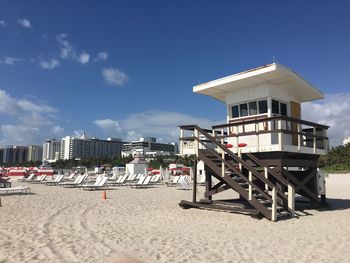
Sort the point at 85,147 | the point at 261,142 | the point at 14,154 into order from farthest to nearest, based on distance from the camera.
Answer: the point at 14,154 → the point at 85,147 → the point at 261,142

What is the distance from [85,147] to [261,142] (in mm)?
176226

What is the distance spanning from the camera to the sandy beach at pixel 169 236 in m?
6.25

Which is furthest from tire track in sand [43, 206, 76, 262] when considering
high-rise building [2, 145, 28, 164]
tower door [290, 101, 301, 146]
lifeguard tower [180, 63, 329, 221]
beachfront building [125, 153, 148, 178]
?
high-rise building [2, 145, 28, 164]

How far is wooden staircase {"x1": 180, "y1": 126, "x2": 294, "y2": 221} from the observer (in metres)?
10.3

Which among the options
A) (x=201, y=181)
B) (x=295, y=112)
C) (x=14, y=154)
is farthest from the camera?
(x=14, y=154)

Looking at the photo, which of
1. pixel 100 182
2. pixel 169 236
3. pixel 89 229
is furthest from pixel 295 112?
pixel 100 182

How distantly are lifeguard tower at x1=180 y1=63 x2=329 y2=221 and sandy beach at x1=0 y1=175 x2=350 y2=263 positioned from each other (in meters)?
0.92

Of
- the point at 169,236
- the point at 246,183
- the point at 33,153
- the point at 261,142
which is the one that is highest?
the point at 33,153

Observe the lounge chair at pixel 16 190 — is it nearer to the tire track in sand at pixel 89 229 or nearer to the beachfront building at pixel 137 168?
the tire track in sand at pixel 89 229

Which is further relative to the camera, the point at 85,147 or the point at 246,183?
the point at 85,147

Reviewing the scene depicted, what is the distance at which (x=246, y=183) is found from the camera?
11.2 m

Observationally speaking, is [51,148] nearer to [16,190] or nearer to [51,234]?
[16,190]

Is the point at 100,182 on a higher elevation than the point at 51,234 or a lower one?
higher

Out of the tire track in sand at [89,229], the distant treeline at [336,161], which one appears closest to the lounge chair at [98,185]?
the tire track in sand at [89,229]
